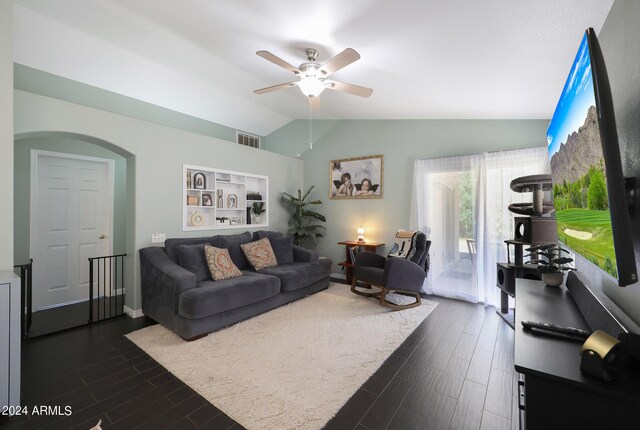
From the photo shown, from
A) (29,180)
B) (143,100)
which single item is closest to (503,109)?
(143,100)

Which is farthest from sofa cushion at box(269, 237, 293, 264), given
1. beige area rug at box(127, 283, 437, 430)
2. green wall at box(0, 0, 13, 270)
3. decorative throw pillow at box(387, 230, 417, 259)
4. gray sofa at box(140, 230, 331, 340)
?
green wall at box(0, 0, 13, 270)

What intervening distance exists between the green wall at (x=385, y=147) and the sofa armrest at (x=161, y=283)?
299 cm

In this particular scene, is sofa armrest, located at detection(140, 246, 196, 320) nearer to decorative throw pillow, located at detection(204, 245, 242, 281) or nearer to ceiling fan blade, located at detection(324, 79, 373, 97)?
decorative throw pillow, located at detection(204, 245, 242, 281)

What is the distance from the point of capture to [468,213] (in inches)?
155

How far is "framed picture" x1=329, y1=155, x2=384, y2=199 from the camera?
191 inches

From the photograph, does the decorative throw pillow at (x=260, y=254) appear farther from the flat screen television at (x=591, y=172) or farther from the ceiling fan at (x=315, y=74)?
the flat screen television at (x=591, y=172)

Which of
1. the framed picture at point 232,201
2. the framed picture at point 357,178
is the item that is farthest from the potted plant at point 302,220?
the framed picture at point 232,201

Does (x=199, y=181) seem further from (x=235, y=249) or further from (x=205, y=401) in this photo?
(x=205, y=401)

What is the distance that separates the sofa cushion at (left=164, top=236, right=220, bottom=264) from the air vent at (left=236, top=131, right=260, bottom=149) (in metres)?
2.47

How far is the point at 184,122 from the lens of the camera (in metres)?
4.61

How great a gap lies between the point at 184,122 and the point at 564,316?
16.9 feet

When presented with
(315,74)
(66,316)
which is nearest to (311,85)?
(315,74)

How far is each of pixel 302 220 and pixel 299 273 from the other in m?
1.85

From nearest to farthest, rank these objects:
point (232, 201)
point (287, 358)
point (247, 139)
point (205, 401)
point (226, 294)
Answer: point (205, 401) < point (287, 358) < point (226, 294) < point (232, 201) < point (247, 139)
